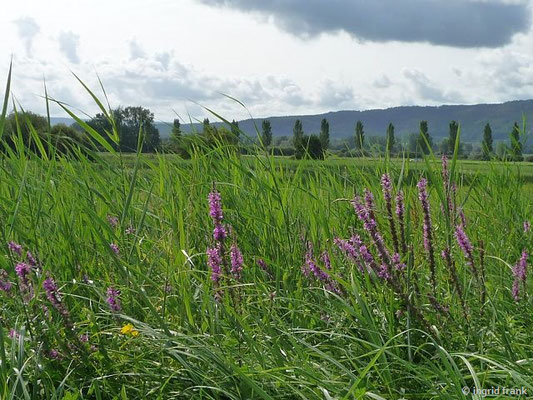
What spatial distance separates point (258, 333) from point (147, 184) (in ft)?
7.28

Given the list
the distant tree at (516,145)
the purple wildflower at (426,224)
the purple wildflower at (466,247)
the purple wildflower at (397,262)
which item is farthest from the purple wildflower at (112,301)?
the distant tree at (516,145)

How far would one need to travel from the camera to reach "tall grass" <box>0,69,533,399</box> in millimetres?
1833

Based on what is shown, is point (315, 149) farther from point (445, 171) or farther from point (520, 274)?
point (520, 274)

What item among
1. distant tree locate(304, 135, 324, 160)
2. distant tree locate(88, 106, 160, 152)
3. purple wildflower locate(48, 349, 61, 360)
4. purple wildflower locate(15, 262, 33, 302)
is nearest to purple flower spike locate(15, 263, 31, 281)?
purple wildflower locate(15, 262, 33, 302)

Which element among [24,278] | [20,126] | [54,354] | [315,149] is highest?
[20,126]

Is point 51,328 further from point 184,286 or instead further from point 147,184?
point 147,184

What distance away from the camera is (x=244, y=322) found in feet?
6.88

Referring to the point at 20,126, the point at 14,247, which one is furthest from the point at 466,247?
the point at 20,126

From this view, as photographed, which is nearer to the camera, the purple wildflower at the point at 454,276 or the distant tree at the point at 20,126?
the purple wildflower at the point at 454,276

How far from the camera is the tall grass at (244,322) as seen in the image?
72.2 inches

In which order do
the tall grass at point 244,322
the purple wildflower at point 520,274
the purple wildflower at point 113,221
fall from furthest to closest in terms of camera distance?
the purple wildflower at point 113,221
the purple wildflower at point 520,274
the tall grass at point 244,322

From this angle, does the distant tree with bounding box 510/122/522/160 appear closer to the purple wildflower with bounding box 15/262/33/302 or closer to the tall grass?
the tall grass

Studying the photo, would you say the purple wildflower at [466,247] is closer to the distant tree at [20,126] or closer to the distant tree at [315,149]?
the distant tree at [20,126]

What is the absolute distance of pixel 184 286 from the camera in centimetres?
234
